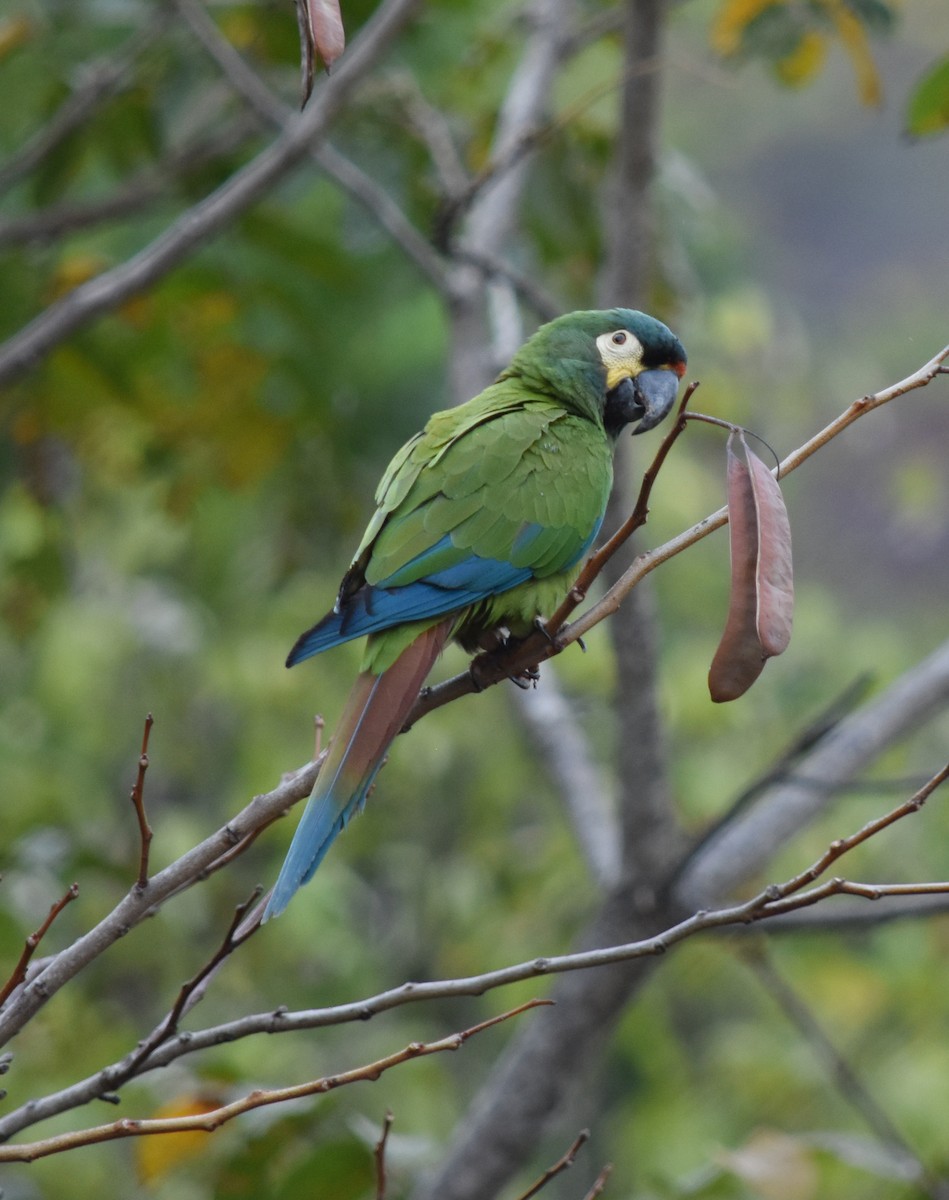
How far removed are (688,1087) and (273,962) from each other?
1349 millimetres

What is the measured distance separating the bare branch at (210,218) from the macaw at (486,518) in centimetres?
44

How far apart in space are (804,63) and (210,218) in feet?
3.74

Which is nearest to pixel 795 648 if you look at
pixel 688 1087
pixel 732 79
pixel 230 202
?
pixel 688 1087

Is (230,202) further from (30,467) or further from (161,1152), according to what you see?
(161,1152)

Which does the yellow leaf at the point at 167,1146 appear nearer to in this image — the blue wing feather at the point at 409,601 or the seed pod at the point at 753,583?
the blue wing feather at the point at 409,601

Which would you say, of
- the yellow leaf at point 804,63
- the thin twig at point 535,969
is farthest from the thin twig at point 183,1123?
the yellow leaf at point 804,63

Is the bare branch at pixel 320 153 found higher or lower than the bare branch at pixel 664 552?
higher

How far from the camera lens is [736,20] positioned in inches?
88.7

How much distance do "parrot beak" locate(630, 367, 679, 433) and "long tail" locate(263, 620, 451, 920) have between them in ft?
1.78

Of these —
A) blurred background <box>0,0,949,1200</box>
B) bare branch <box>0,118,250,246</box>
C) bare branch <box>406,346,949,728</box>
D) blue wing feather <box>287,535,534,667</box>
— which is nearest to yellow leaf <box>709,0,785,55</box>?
blurred background <box>0,0,949,1200</box>

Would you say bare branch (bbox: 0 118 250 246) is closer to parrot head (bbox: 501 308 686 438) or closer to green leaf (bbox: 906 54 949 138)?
parrot head (bbox: 501 308 686 438)

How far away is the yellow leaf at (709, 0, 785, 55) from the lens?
2.21 meters

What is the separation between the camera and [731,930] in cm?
207

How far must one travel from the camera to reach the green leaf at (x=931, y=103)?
186 centimetres
